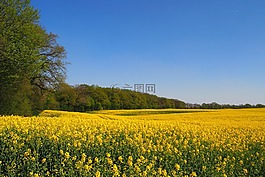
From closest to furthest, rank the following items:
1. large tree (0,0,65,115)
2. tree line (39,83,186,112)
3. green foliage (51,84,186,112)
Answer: large tree (0,0,65,115) → tree line (39,83,186,112) → green foliage (51,84,186,112)

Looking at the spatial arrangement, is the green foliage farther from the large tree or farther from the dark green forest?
the large tree

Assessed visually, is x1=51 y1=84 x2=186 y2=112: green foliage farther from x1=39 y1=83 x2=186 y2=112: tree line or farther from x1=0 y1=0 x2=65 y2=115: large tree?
x1=0 y1=0 x2=65 y2=115: large tree

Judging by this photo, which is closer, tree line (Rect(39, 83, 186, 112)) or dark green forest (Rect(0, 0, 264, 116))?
dark green forest (Rect(0, 0, 264, 116))

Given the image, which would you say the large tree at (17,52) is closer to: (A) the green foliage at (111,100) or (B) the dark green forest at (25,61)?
(B) the dark green forest at (25,61)

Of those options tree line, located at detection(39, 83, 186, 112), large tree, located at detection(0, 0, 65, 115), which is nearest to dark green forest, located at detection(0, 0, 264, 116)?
large tree, located at detection(0, 0, 65, 115)

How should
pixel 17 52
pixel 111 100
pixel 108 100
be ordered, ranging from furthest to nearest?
pixel 111 100
pixel 108 100
pixel 17 52

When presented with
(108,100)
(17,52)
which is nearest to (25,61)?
(17,52)

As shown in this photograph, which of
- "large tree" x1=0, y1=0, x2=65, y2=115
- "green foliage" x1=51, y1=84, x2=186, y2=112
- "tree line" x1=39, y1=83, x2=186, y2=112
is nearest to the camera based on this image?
"large tree" x1=0, y1=0, x2=65, y2=115

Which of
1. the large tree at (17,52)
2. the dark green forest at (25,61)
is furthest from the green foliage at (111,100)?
the large tree at (17,52)

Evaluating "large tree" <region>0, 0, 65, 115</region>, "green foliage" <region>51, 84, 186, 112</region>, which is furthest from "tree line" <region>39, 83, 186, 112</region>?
"large tree" <region>0, 0, 65, 115</region>

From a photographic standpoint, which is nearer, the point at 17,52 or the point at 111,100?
the point at 17,52

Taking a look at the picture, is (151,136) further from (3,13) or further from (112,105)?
(112,105)

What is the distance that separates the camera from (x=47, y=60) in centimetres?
3500

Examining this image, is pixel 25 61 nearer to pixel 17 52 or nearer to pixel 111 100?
pixel 17 52
